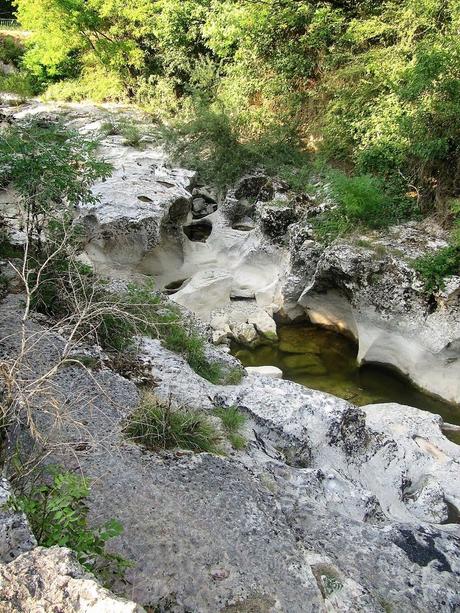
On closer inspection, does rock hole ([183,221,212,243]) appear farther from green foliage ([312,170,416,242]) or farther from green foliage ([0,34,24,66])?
green foliage ([0,34,24,66])

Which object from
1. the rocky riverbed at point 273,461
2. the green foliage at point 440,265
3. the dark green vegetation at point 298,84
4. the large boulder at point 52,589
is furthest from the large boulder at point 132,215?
the large boulder at point 52,589

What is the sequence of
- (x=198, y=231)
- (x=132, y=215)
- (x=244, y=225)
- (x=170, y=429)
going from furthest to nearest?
(x=198, y=231) < (x=244, y=225) < (x=132, y=215) < (x=170, y=429)

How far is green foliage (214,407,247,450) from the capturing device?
4863 millimetres

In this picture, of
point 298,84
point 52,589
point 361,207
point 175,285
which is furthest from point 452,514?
point 298,84

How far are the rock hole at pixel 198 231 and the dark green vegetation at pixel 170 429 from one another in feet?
26.2

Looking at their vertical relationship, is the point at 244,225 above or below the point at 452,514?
above

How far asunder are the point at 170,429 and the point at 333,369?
17.3ft

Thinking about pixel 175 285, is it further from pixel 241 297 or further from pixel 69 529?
pixel 69 529

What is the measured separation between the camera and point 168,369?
19.3ft

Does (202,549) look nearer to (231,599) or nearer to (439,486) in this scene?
(231,599)

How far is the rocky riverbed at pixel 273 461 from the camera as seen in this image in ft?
11.0

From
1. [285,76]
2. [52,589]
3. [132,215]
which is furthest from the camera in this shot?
[285,76]

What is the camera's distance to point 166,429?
14.7ft

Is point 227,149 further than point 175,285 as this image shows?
Yes
